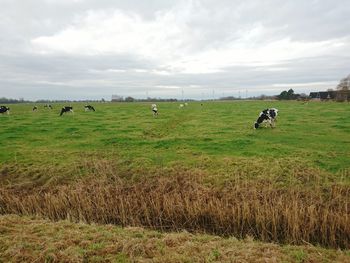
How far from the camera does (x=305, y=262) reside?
6.27 metres

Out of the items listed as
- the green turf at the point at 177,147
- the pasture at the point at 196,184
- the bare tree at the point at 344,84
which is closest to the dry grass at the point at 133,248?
the pasture at the point at 196,184

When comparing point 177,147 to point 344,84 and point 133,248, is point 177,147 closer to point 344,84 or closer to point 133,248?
point 133,248

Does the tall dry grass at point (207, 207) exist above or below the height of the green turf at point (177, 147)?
below

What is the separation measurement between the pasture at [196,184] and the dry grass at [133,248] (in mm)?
1192

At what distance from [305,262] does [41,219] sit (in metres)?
6.87

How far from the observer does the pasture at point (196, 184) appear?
8.48 metres

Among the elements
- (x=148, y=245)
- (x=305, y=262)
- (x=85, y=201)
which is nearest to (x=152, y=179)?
(x=85, y=201)

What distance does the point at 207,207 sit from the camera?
905 cm

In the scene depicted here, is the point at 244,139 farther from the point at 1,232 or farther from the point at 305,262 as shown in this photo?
the point at 1,232

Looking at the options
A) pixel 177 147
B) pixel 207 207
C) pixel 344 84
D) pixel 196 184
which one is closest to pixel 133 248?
pixel 207 207

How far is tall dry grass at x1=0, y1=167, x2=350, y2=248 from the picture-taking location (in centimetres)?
809

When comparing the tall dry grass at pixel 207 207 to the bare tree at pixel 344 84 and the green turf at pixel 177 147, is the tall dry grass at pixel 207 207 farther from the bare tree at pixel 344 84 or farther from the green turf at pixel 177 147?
the bare tree at pixel 344 84

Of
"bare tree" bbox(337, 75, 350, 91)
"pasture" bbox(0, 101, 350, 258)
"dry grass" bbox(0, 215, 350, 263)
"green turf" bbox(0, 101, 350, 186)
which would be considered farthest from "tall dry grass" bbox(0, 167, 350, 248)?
"bare tree" bbox(337, 75, 350, 91)

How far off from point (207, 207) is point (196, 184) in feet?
6.87
